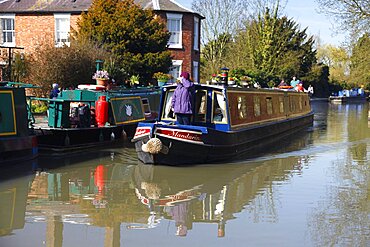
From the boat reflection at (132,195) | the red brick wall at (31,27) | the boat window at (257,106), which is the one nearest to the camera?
the boat reflection at (132,195)

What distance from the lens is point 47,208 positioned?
7.57 m

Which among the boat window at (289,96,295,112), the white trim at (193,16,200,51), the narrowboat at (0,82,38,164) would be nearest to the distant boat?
the white trim at (193,16,200,51)

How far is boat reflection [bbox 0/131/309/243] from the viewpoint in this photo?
22.6 ft

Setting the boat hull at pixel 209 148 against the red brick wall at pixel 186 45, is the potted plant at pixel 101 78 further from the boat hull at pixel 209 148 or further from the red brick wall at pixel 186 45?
the red brick wall at pixel 186 45

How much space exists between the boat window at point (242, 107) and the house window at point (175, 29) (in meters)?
12.9

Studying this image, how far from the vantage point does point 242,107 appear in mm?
13258

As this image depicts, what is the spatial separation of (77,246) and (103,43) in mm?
15502

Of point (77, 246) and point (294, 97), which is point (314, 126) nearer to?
point (294, 97)

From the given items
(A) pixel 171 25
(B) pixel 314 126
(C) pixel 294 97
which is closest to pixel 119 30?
(A) pixel 171 25

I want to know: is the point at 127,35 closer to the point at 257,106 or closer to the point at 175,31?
the point at 175,31

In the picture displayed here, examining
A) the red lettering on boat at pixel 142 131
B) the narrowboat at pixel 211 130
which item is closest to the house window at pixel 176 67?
the narrowboat at pixel 211 130

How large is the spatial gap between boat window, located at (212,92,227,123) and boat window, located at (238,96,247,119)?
3.31 feet

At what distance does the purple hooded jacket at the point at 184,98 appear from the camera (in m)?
11.0

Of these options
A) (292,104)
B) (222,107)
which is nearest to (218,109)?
(222,107)
